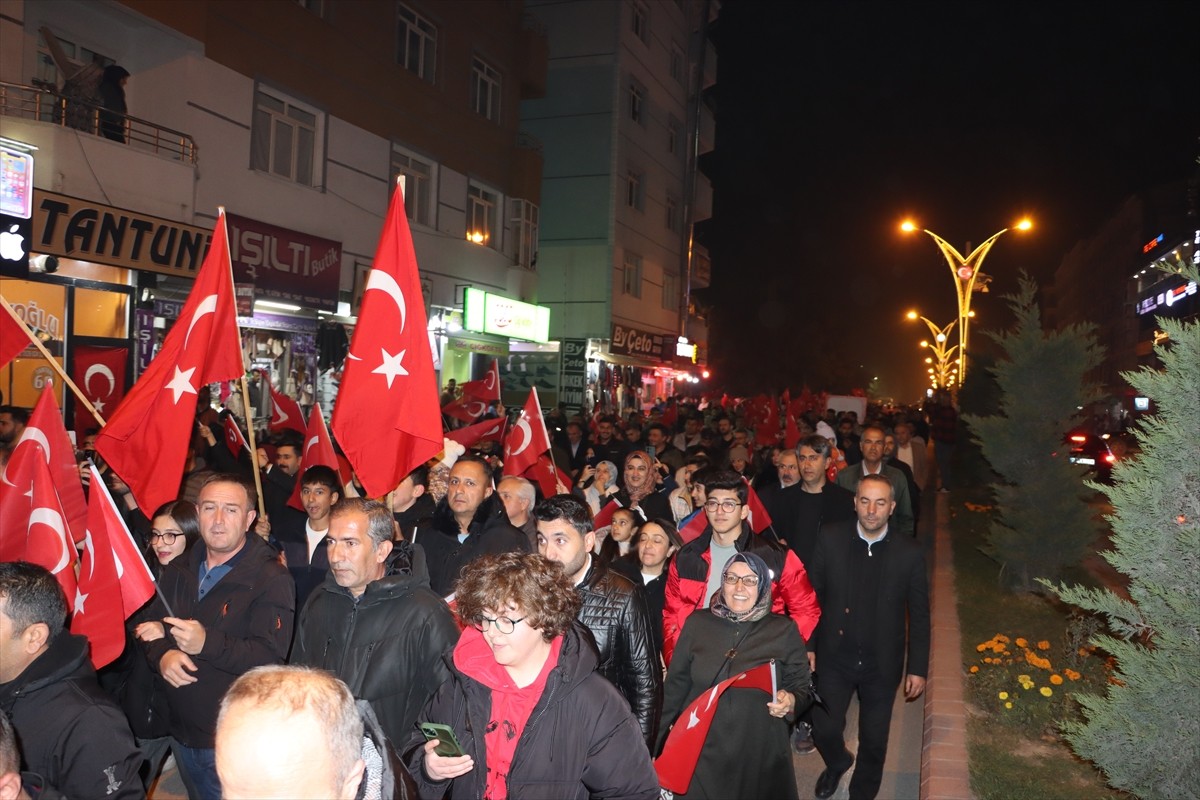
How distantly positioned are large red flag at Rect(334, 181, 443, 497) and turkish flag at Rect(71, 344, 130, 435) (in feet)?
29.0

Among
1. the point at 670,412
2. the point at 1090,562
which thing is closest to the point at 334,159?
the point at 670,412

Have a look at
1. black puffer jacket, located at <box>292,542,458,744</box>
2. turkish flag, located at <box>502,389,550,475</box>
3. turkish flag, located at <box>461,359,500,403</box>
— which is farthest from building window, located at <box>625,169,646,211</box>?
black puffer jacket, located at <box>292,542,458,744</box>

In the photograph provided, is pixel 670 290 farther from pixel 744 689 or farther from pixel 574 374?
pixel 744 689

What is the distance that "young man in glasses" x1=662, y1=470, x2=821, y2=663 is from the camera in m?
5.32

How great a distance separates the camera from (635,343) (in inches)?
1335

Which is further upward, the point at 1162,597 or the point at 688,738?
the point at 1162,597

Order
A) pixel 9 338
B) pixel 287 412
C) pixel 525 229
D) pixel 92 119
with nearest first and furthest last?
pixel 9 338
pixel 287 412
pixel 92 119
pixel 525 229

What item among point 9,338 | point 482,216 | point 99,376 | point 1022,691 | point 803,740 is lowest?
point 803,740

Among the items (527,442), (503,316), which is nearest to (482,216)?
(503,316)

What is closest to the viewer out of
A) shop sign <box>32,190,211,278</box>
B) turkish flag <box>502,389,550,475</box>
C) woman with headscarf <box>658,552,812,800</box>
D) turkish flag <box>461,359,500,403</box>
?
woman with headscarf <box>658,552,812,800</box>

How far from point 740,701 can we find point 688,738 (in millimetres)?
331

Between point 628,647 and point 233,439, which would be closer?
point 628,647

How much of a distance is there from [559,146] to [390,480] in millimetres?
28148

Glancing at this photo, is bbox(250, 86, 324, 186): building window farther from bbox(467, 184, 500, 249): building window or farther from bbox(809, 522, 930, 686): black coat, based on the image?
bbox(809, 522, 930, 686): black coat
